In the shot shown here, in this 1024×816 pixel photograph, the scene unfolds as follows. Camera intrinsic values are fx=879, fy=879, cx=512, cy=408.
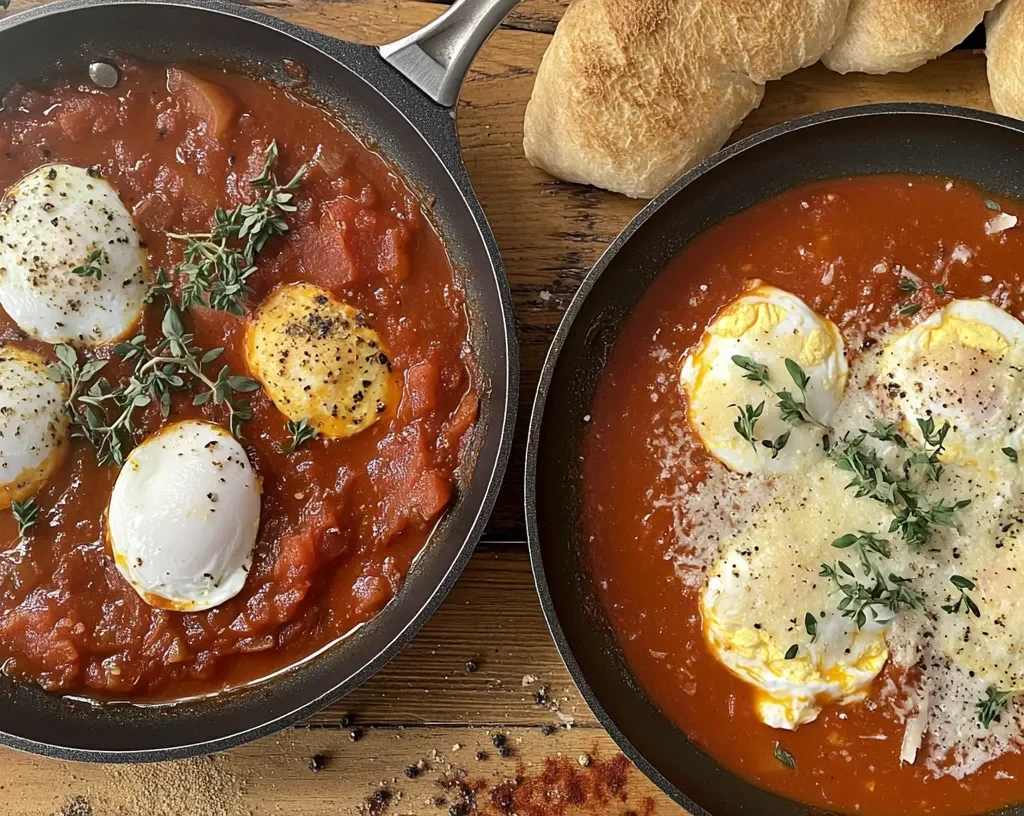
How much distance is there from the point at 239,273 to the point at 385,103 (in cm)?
70

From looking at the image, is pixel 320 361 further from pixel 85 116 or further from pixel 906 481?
pixel 906 481

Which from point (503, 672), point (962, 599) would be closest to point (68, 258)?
point (503, 672)

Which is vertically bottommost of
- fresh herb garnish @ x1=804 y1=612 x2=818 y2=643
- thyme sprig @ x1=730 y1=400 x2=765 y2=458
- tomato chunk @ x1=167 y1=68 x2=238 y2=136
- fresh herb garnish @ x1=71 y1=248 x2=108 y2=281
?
fresh herb garnish @ x1=804 y1=612 x2=818 y2=643

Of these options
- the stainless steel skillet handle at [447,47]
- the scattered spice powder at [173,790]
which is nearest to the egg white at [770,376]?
the stainless steel skillet handle at [447,47]

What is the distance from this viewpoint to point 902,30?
278 centimetres

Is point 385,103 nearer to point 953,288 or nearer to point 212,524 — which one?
point 212,524

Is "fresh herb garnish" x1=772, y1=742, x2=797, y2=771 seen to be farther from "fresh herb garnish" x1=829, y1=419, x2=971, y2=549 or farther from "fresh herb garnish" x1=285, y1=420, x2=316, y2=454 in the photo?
"fresh herb garnish" x1=285, y1=420, x2=316, y2=454

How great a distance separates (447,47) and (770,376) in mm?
1384

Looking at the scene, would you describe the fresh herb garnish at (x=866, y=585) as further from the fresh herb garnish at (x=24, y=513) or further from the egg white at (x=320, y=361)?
the fresh herb garnish at (x=24, y=513)

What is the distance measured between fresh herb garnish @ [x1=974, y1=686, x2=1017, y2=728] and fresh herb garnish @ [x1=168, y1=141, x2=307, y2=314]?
2.60 m

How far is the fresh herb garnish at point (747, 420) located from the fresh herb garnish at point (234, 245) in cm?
152

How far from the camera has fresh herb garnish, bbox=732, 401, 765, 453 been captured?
2.62 meters

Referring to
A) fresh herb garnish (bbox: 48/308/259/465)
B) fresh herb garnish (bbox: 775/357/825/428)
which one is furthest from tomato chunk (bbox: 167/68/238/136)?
fresh herb garnish (bbox: 775/357/825/428)

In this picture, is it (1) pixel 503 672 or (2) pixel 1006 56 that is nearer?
(2) pixel 1006 56
